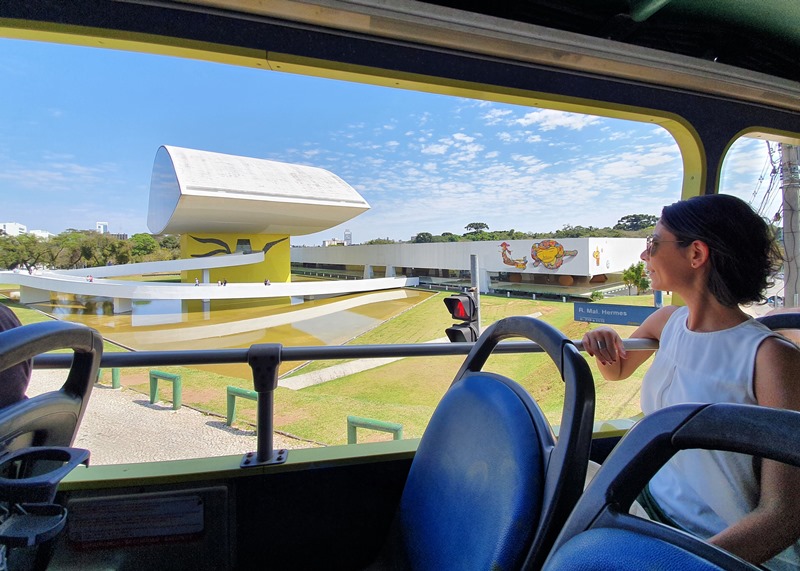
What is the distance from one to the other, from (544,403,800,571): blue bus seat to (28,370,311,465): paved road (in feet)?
6.73

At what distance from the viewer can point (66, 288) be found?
19.0 feet

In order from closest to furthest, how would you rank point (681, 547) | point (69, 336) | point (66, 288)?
point (681, 547) < point (69, 336) < point (66, 288)

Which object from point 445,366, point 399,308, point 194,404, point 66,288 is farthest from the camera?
point 399,308

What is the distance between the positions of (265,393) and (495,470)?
0.78m

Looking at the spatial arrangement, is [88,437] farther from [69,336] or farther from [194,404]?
[69,336]

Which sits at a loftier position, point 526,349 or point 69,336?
point 69,336

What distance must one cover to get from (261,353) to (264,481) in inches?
16.6

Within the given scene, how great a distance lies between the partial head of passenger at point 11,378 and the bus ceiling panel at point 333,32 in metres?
1.23

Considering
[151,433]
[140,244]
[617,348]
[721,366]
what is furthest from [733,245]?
[140,244]

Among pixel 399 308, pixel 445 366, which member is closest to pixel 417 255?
pixel 445 366

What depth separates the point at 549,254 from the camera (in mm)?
6727

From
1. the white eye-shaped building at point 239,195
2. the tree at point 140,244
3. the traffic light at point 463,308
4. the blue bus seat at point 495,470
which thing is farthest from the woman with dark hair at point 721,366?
the white eye-shaped building at point 239,195

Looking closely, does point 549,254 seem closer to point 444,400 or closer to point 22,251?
point 444,400

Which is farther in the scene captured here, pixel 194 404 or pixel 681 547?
pixel 194 404
